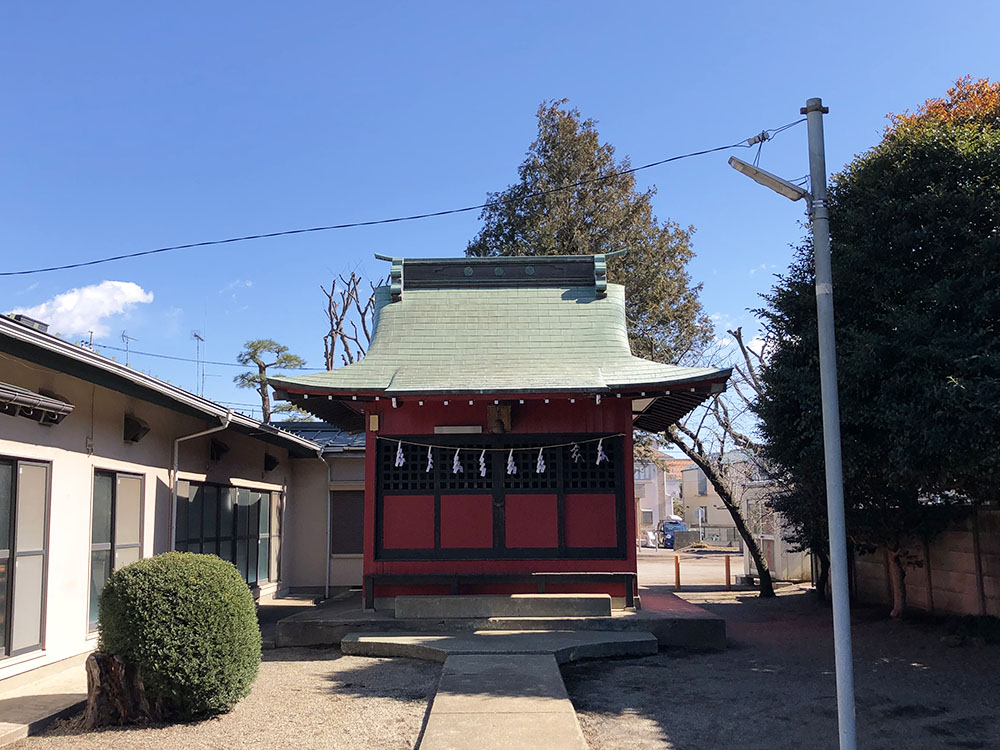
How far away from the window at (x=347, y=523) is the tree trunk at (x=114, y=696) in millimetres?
11154

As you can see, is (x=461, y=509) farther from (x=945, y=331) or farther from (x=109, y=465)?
(x=945, y=331)

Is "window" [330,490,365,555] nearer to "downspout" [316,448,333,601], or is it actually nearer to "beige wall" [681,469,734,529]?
"downspout" [316,448,333,601]

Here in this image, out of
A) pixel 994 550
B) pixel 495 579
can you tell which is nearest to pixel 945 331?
pixel 994 550

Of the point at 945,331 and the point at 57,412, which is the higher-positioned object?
the point at 945,331

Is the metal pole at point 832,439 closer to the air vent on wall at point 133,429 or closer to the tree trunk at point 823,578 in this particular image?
the air vent on wall at point 133,429

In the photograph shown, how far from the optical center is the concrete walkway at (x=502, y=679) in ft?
20.9

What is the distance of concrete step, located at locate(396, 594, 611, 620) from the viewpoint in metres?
11.3

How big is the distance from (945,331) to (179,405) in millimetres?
8842

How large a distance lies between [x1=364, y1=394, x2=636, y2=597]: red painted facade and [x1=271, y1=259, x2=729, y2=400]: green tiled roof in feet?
1.70

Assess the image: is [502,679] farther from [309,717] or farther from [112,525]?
[112,525]

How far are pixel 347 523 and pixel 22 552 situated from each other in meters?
10.4

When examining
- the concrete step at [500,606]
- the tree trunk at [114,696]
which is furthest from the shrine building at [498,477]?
the tree trunk at [114,696]

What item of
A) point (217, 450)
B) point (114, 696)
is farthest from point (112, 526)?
point (114, 696)

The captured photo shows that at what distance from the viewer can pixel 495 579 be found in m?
11.8
